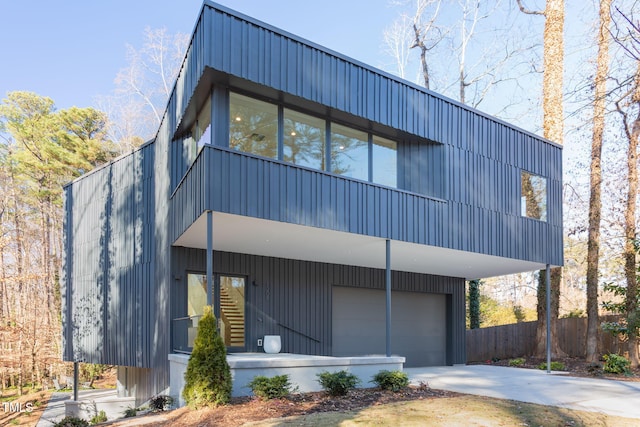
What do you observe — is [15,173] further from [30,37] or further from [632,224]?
[632,224]

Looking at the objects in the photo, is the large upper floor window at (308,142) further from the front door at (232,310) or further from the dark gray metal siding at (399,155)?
the front door at (232,310)

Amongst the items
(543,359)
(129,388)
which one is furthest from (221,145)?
(543,359)

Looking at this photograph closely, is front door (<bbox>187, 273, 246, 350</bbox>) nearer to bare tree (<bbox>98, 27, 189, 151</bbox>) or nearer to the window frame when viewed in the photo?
the window frame

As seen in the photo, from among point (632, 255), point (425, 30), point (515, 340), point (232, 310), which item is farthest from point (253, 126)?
point (425, 30)

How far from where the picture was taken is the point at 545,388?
9.30 metres

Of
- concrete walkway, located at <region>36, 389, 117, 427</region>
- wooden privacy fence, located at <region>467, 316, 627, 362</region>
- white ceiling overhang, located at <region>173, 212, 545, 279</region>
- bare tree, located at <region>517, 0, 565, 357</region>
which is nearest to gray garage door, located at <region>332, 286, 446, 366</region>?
white ceiling overhang, located at <region>173, 212, 545, 279</region>

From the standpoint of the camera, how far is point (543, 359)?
15156 millimetres

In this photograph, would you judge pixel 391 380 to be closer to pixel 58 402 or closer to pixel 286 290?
pixel 286 290

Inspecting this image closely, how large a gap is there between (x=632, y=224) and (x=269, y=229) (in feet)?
37.7

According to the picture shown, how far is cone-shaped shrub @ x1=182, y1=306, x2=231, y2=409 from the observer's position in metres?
6.89

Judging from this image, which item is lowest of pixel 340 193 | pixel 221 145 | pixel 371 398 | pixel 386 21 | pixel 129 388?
pixel 129 388

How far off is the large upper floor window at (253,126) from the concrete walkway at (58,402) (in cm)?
837

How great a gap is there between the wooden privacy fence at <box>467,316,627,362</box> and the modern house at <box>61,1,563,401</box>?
1.61 m

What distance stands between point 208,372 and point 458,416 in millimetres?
3233
